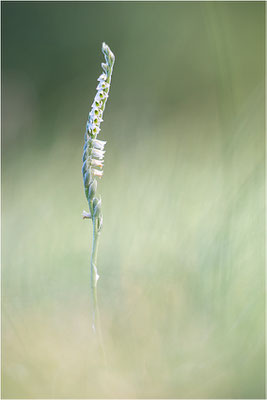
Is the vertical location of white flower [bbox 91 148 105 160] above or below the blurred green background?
above

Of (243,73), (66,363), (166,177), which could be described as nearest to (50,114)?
(243,73)

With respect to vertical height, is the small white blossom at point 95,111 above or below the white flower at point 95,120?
above

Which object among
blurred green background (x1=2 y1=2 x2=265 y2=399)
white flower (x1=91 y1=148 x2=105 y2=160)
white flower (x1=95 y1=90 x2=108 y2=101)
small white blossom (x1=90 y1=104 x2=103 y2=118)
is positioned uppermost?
white flower (x1=95 y1=90 x2=108 y2=101)

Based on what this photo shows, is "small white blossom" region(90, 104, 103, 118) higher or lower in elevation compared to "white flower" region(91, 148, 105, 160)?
higher

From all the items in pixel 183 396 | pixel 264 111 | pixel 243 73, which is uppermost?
pixel 243 73

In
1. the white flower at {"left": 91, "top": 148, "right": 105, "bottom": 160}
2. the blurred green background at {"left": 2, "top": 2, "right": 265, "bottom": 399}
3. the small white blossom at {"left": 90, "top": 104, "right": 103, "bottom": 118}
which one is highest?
the small white blossom at {"left": 90, "top": 104, "right": 103, "bottom": 118}

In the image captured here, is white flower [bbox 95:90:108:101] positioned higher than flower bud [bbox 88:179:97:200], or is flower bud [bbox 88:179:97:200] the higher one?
white flower [bbox 95:90:108:101]

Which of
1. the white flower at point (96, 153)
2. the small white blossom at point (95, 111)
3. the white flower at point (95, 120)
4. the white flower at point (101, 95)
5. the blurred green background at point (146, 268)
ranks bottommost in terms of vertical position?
the blurred green background at point (146, 268)

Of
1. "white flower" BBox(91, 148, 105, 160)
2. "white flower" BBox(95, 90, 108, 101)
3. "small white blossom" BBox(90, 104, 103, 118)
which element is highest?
"white flower" BBox(95, 90, 108, 101)

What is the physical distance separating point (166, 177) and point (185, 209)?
0.10ft

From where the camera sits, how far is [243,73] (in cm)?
64

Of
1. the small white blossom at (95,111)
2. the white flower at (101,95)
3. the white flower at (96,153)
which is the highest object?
the white flower at (101,95)

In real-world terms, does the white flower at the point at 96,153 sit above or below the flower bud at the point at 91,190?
above

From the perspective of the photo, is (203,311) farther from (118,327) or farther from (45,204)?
(45,204)
